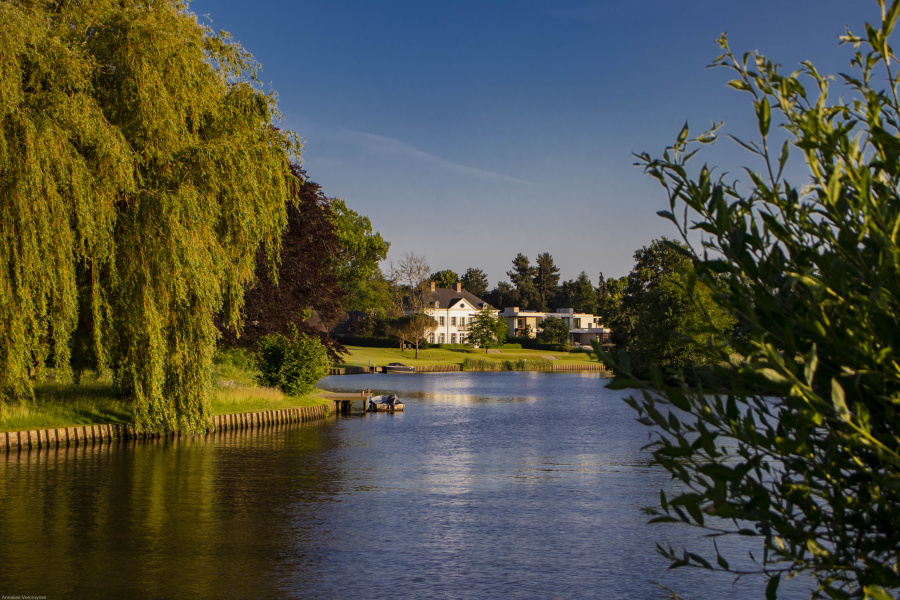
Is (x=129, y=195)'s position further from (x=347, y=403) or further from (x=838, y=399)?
(x=838, y=399)

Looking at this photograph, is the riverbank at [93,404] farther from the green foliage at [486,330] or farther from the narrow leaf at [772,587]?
the green foliage at [486,330]

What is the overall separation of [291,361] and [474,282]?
11585cm

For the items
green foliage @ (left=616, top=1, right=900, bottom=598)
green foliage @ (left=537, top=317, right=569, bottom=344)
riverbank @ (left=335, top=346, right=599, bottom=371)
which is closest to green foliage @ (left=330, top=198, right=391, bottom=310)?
riverbank @ (left=335, top=346, right=599, bottom=371)

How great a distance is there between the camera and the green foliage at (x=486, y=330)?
280ft

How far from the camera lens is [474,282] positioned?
5640 inches

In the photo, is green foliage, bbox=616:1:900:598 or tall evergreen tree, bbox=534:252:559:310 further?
tall evergreen tree, bbox=534:252:559:310

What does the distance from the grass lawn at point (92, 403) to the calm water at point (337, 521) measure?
4.73 feet

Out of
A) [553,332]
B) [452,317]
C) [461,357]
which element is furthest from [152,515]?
[452,317]

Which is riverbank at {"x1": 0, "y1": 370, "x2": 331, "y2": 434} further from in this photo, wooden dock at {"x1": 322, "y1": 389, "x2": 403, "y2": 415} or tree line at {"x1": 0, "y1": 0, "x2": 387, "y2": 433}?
wooden dock at {"x1": 322, "y1": 389, "x2": 403, "y2": 415}

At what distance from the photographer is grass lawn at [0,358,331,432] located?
18.0 m

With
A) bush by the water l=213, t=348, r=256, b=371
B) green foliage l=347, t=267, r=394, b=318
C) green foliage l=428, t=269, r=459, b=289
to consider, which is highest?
green foliage l=428, t=269, r=459, b=289

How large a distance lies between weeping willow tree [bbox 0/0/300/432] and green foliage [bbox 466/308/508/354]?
66.0 metres

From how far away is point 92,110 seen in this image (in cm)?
1627

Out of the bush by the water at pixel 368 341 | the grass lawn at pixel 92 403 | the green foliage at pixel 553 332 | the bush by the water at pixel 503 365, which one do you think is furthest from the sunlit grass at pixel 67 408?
the green foliage at pixel 553 332
